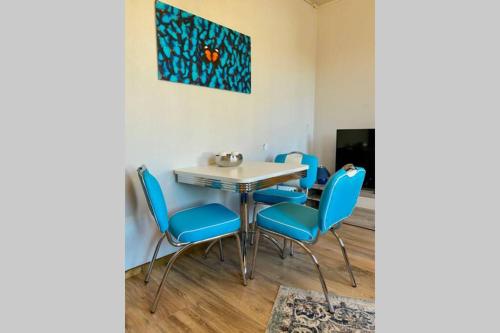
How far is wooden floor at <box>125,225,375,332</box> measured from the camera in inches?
60.7

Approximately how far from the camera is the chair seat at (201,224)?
1675 mm

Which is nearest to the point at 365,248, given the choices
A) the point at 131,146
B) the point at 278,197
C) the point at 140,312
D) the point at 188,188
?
the point at 278,197

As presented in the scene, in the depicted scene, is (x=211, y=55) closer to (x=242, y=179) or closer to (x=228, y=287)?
(x=242, y=179)

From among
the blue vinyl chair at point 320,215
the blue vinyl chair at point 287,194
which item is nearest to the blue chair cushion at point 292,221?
the blue vinyl chair at point 320,215

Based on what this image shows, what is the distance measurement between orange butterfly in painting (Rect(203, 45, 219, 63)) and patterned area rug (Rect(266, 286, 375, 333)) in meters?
2.00

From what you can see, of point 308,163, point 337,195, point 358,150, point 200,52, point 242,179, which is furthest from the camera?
point 358,150

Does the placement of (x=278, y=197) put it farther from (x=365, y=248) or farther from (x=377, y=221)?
(x=377, y=221)

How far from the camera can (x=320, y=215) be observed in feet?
5.06

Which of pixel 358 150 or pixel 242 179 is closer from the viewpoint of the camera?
pixel 242 179

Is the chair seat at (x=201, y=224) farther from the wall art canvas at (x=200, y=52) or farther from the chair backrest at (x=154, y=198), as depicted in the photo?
the wall art canvas at (x=200, y=52)

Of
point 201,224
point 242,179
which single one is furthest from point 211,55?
point 201,224

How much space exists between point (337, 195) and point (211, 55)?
5.59 feet

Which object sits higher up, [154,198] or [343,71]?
[343,71]

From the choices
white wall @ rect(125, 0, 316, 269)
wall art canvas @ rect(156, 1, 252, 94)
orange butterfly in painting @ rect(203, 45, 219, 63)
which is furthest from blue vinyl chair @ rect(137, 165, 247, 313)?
orange butterfly in painting @ rect(203, 45, 219, 63)
